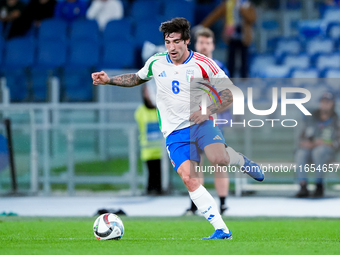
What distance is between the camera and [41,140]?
947 cm

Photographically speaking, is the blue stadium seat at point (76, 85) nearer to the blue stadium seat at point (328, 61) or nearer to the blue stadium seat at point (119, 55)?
the blue stadium seat at point (119, 55)

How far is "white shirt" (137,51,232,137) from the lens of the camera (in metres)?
5.31

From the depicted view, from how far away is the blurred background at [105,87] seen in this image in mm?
9375

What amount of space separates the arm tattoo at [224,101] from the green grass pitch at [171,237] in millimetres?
1180

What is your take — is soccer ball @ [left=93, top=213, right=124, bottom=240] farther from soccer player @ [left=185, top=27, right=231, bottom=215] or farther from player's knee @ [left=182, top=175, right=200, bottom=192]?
soccer player @ [left=185, top=27, right=231, bottom=215]

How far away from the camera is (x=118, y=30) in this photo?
12883 mm

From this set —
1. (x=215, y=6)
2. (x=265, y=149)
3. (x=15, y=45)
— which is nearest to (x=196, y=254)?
(x=265, y=149)

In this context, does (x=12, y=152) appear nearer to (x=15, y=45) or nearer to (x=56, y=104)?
(x=56, y=104)

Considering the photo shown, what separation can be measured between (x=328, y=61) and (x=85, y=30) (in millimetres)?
5603

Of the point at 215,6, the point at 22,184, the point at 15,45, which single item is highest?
the point at 215,6

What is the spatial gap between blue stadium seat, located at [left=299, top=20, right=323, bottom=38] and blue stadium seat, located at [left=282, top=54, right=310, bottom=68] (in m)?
0.66

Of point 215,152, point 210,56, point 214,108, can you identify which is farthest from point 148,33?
point 215,152

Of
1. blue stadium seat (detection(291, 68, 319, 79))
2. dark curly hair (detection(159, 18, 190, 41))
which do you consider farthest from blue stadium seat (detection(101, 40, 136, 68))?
dark curly hair (detection(159, 18, 190, 41))

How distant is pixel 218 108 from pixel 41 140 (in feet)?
16.3
